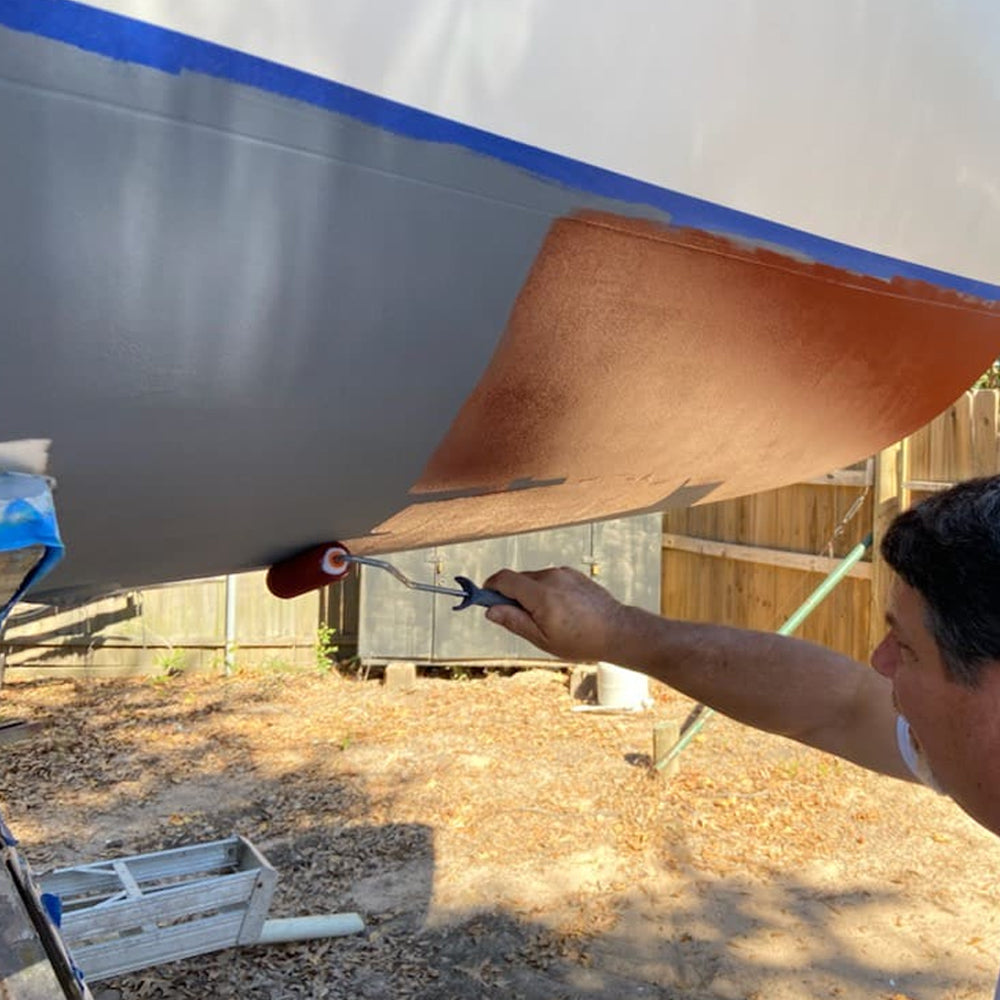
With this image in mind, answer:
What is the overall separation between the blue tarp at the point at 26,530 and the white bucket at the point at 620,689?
5.98m

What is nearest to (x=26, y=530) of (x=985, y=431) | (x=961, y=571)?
(x=961, y=571)

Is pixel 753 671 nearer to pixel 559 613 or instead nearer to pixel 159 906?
pixel 559 613

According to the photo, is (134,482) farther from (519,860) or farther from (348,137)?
(519,860)

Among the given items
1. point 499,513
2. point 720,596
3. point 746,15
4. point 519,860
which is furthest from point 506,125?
point 720,596

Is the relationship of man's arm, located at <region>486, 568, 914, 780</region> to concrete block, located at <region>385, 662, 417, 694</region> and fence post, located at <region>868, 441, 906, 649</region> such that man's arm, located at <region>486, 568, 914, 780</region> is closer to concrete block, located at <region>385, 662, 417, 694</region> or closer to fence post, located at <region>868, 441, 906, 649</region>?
fence post, located at <region>868, 441, 906, 649</region>

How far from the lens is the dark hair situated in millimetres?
1006

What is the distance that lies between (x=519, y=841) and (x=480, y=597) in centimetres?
343

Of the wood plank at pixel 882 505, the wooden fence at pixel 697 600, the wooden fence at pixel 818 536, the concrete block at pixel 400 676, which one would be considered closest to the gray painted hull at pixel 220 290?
the wooden fence at pixel 818 536

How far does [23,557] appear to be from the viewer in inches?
35.2

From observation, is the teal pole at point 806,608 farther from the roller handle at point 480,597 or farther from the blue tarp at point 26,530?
the blue tarp at point 26,530

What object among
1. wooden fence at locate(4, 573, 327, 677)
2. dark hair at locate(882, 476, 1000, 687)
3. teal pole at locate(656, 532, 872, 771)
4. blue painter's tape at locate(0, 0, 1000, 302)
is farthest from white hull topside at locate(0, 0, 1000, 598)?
wooden fence at locate(4, 573, 327, 677)

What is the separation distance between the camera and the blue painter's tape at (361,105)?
0.76 metres

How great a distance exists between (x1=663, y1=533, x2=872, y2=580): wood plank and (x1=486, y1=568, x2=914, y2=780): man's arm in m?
4.33

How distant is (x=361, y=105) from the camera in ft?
2.98
